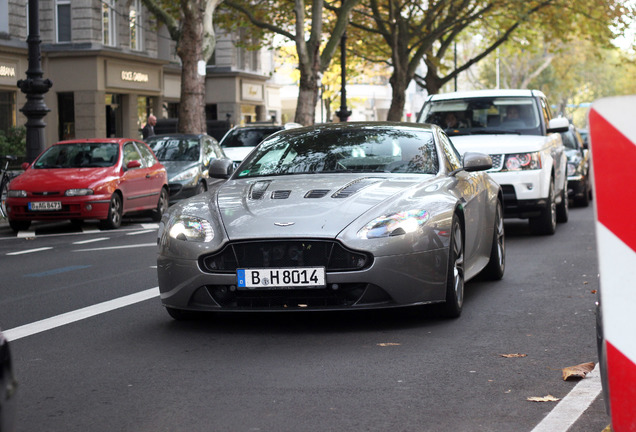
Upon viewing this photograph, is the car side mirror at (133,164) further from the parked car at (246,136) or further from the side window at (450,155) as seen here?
the side window at (450,155)

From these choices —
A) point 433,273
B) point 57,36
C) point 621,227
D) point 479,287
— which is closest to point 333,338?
point 433,273

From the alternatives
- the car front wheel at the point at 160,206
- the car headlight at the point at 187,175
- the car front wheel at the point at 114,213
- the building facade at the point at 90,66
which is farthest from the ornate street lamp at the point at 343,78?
the car front wheel at the point at 114,213

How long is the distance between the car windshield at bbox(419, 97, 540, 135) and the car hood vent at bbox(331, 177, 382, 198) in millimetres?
7797

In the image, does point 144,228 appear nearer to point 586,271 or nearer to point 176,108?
point 586,271

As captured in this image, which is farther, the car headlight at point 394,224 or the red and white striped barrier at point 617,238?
the car headlight at point 394,224

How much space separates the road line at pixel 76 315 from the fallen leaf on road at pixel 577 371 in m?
3.40

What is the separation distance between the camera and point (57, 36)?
128 ft

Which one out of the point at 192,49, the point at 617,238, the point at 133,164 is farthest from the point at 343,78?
the point at 617,238

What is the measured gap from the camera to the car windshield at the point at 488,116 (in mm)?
15875

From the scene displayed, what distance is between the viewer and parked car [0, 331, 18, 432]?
3.14 metres

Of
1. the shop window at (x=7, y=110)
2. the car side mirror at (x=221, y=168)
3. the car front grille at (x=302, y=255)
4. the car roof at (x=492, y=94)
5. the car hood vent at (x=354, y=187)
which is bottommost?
the car front grille at (x=302, y=255)

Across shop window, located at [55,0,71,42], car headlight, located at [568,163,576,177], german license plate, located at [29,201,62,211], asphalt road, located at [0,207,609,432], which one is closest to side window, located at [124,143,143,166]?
german license plate, located at [29,201,62,211]

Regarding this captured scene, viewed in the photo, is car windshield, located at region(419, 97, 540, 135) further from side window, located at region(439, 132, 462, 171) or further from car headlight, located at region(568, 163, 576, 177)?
car headlight, located at region(568, 163, 576, 177)

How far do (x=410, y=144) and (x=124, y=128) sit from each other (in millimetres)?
34884
